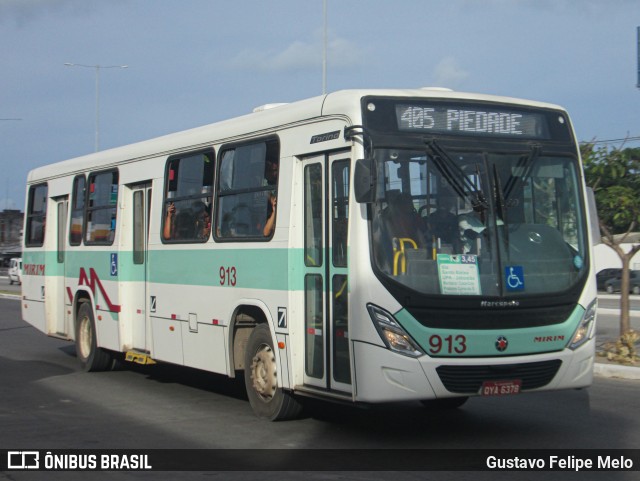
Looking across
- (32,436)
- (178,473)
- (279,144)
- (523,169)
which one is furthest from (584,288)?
(32,436)

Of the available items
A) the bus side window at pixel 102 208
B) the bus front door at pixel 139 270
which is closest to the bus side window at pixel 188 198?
the bus front door at pixel 139 270

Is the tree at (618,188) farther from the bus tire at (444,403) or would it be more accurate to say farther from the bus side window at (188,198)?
the bus side window at (188,198)

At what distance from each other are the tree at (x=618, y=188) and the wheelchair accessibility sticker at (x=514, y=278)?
733 cm

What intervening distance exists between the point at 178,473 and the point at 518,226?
3.74m

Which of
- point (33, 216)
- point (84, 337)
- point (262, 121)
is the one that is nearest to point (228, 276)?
point (262, 121)

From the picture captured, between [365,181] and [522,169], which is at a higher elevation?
[522,169]

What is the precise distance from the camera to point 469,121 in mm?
8641

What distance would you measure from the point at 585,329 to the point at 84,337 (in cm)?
869

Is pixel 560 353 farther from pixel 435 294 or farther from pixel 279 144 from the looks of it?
pixel 279 144

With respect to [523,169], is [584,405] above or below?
below

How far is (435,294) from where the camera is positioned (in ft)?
26.3

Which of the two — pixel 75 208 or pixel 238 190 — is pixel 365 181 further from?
pixel 75 208

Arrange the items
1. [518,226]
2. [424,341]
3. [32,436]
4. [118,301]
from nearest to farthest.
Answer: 1. [424,341]
2. [518,226]
3. [32,436]
4. [118,301]

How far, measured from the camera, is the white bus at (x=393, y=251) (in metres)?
8.02
